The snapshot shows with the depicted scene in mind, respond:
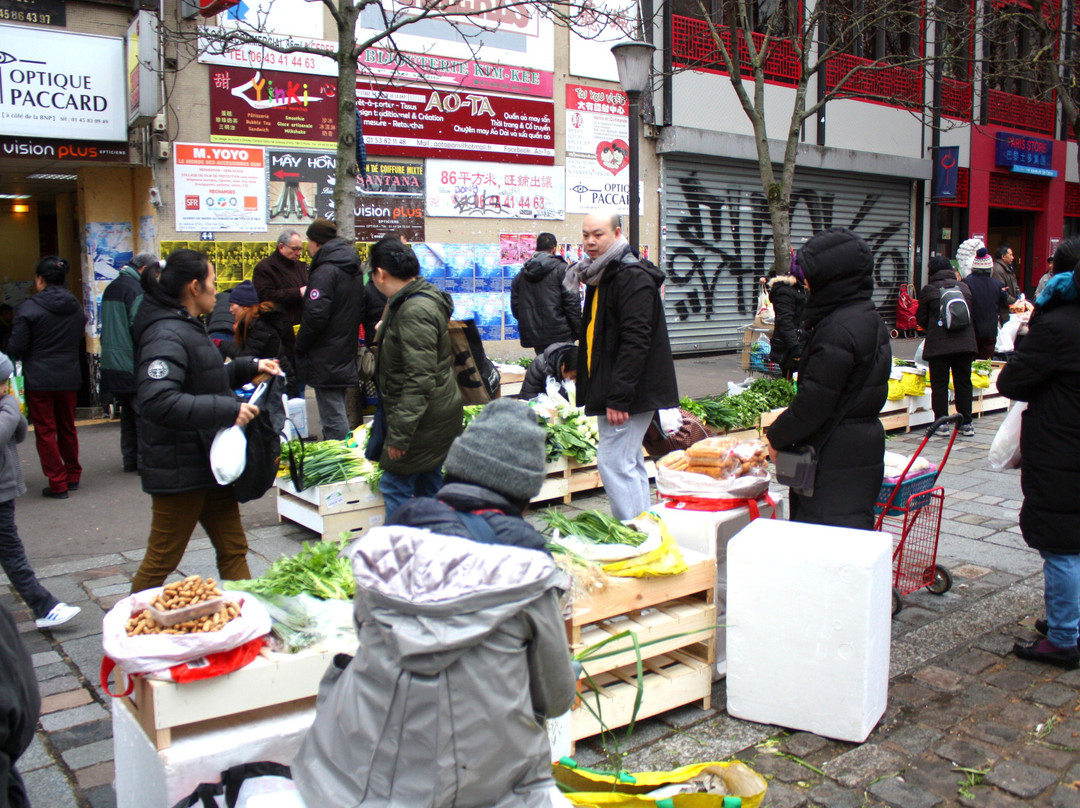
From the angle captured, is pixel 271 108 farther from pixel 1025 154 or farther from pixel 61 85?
pixel 1025 154

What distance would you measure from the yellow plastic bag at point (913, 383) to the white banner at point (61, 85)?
903cm

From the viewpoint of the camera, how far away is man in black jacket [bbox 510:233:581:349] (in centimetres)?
991

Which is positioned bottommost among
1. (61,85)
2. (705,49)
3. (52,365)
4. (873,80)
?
(52,365)

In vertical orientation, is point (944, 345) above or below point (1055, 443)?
above

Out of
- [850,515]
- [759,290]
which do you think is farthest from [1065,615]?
[759,290]

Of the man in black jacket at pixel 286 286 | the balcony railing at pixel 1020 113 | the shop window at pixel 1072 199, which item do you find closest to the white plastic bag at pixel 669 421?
the man in black jacket at pixel 286 286

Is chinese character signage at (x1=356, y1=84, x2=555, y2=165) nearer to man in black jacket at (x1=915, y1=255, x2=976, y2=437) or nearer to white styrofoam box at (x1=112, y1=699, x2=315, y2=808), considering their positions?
man in black jacket at (x1=915, y1=255, x2=976, y2=437)

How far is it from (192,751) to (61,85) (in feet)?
29.7

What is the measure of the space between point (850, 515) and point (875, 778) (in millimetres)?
1285

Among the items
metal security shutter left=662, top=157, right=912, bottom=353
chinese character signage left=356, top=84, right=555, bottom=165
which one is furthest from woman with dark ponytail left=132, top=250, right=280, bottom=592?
metal security shutter left=662, top=157, right=912, bottom=353

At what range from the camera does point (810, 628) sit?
146 inches

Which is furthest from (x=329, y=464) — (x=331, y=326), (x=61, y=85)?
(x=61, y=85)

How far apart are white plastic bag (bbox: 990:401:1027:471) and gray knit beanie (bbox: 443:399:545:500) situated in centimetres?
322

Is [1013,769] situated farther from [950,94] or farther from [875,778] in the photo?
[950,94]
